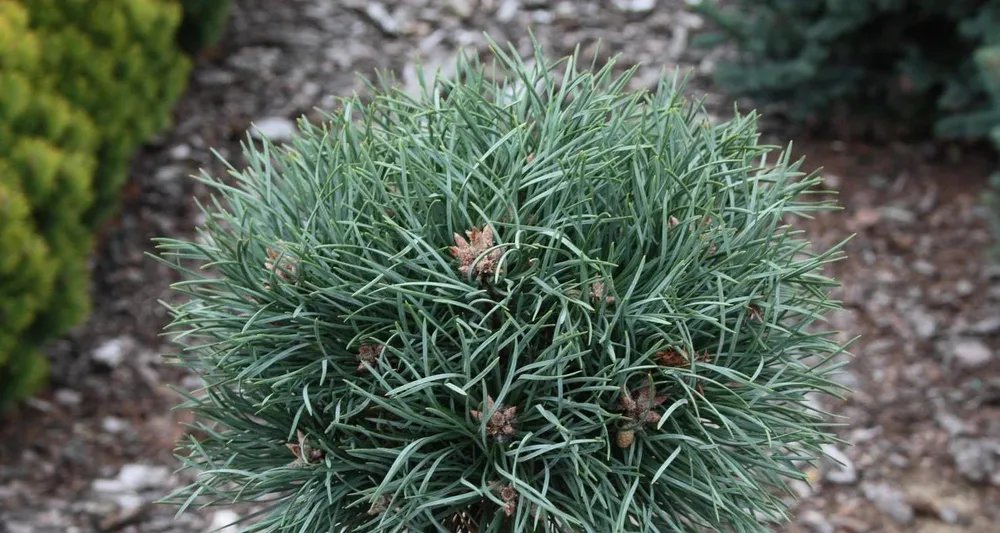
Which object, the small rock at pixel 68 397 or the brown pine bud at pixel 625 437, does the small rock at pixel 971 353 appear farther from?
the small rock at pixel 68 397

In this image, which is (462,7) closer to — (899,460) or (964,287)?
(964,287)

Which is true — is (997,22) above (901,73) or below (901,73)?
above

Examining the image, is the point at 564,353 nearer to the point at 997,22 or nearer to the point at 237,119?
the point at 997,22

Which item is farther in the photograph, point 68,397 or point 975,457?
point 68,397

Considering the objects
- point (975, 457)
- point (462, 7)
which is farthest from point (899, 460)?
point (462, 7)

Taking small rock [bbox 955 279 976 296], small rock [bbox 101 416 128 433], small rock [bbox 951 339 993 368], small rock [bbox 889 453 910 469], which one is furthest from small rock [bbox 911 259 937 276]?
small rock [bbox 101 416 128 433]

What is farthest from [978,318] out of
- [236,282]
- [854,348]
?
[236,282]
